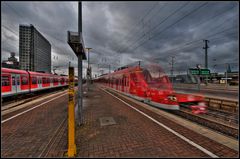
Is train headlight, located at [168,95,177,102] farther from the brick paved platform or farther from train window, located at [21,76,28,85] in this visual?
train window, located at [21,76,28,85]

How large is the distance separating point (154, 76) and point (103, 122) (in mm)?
5721

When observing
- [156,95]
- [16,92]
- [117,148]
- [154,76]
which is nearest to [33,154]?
[117,148]

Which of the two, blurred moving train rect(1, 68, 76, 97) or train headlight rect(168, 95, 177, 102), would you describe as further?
blurred moving train rect(1, 68, 76, 97)

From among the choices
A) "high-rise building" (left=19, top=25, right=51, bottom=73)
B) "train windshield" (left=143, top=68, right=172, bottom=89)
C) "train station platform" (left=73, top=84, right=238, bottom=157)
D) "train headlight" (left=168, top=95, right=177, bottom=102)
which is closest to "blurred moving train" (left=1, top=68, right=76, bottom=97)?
"high-rise building" (left=19, top=25, right=51, bottom=73)

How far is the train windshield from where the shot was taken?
9.69m

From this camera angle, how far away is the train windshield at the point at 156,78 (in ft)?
31.8

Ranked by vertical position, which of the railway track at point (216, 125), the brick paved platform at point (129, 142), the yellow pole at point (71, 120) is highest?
the yellow pole at point (71, 120)

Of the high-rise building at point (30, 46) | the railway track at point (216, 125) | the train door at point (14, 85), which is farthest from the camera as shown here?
the high-rise building at point (30, 46)

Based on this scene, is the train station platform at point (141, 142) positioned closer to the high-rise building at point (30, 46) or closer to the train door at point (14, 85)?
the train door at point (14, 85)

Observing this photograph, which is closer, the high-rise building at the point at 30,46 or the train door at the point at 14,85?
the train door at the point at 14,85

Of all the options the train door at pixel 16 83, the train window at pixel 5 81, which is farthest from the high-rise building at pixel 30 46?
the train window at pixel 5 81

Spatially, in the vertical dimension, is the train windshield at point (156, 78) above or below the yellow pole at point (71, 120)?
above

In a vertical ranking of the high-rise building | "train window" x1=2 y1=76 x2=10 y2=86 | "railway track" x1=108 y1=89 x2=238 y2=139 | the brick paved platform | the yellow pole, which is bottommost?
"railway track" x1=108 y1=89 x2=238 y2=139

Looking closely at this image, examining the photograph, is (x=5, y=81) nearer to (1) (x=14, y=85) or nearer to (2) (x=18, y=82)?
(1) (x=14, y=85)
